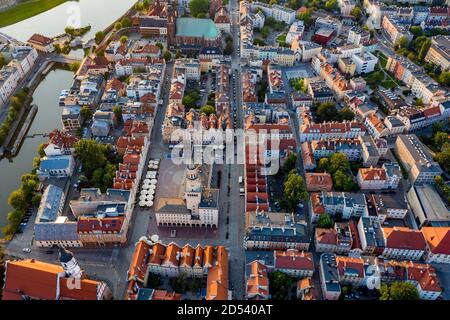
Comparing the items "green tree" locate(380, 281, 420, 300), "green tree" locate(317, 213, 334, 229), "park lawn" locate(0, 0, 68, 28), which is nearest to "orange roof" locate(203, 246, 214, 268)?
"green tree" locate(317, 213, 334, 229)

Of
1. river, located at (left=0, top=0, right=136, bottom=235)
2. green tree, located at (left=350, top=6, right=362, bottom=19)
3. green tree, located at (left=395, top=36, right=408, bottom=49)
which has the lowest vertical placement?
river, located at (left=0, top=0, right=136, bottom=235)

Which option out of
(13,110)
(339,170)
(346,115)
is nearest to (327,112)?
(346,115)

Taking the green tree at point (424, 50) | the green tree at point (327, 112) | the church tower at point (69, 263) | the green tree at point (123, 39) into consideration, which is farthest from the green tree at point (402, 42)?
the church tower at point (69, 263)

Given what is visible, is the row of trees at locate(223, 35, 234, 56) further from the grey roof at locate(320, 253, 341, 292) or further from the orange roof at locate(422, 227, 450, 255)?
the orange roof at locate(422, 227, 450, 255)

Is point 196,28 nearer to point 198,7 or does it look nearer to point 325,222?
point 198,7

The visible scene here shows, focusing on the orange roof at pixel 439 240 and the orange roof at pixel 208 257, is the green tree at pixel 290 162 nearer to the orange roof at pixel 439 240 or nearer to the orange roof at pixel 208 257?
the orange roof at pixel 208 257

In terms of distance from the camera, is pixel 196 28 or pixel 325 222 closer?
pixel 325 222
